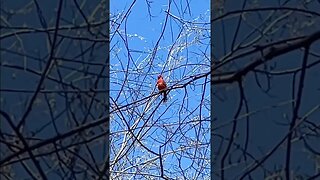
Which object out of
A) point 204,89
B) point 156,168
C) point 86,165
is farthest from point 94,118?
point 156,168

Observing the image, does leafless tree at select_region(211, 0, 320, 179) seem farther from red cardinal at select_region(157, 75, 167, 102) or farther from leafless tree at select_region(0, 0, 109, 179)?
red cardinal at select_region(157, 75, 167, 102)

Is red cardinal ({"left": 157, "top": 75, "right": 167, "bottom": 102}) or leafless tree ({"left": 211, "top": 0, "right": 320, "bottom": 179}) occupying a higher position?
red cardinal ({"left": 157, "top": 75, "right": 167, "bottom": 102})

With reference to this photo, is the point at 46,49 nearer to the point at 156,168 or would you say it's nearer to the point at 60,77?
the point at 60,77

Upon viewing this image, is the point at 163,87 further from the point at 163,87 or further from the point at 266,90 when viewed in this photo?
the point at 266,90

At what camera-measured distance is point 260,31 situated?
193 cm

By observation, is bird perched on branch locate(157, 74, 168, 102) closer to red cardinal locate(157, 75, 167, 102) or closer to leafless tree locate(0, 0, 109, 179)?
red cardinal locate(157, 75, 167, 102)

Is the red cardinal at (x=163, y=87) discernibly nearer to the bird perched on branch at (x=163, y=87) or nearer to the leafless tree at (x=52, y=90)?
the bird perched on branch at (x=163, y=87)

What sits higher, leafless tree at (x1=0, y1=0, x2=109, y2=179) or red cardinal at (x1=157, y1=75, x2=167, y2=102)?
red cardinal at (x1=157, y1=75, x2=167, y2=102)

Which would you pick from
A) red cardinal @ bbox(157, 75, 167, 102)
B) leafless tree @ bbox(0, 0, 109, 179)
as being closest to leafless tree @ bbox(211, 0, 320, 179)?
A: leafless tree @ bbox(0, 0, 109, 179)

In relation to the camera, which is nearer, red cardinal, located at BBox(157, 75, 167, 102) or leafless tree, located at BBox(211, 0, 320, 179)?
leafless tree, located at BBox(211, 0, 320, 179)

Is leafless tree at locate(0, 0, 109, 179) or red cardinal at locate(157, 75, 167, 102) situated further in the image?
red cardinal at locate(157, 75, 167, 102)

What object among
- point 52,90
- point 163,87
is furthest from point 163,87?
point 52,90

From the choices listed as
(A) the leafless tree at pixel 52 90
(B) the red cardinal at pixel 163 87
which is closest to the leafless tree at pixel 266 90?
(A) the leafless tree at pixel 52 90

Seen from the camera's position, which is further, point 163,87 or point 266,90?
point 163,87
